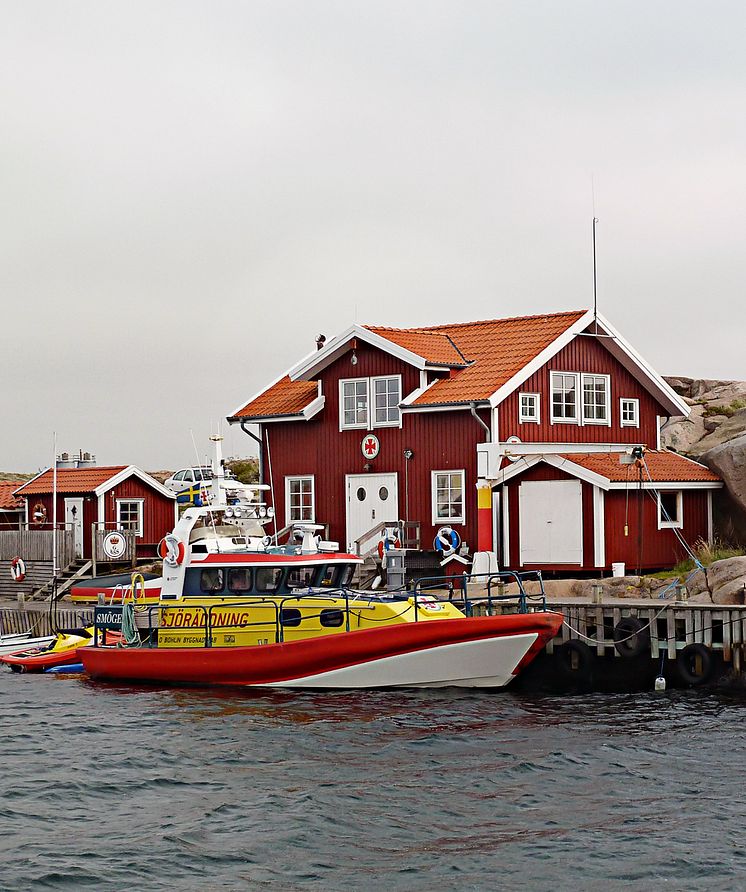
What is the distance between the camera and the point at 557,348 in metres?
33.9

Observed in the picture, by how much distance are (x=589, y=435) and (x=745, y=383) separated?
20032mm

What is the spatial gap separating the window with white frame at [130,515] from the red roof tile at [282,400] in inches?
225

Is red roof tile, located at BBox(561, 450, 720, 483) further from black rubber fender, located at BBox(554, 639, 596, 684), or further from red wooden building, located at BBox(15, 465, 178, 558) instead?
red wooden building, located at BBox(15, 465, 178, 558)

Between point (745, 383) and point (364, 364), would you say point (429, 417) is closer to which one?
point (364, 364)

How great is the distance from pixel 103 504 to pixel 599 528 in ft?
54.1

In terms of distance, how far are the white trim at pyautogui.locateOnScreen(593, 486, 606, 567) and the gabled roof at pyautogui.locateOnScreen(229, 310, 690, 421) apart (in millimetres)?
3422

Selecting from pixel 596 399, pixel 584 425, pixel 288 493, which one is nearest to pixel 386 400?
pixel 288 493

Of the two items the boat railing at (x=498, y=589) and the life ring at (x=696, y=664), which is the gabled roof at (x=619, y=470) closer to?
→ the boat railing at (x=498, y=589)

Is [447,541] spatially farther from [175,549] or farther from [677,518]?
[175,549]

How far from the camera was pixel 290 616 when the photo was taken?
23906 millimetres

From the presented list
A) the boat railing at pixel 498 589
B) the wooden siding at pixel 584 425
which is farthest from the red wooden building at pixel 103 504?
the wooden siding at pixel 584 425

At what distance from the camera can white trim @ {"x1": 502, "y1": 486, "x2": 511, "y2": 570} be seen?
106ft

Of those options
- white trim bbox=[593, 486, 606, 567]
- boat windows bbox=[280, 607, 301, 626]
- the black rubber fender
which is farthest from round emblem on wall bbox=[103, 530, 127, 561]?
the black rubber fender

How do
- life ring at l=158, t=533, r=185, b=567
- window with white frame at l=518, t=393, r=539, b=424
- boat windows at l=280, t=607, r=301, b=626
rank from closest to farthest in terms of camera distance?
boat windows at l=280, t=607, r=301, b=626 → life ring at l=158, t=533, r=185, b=567 → window with white frame at l=518, t=393, r=539, b=424
